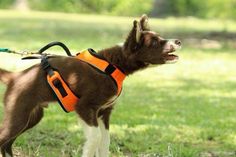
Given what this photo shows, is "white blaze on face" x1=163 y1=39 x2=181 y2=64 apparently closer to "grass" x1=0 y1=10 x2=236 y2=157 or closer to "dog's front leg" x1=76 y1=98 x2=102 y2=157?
"dog's front leg" x1=76 y1=98 x2=102 y2=157

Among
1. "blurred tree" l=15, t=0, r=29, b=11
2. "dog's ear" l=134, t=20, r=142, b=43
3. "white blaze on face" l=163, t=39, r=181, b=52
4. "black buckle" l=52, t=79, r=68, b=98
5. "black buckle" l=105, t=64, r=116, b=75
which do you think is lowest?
"black buckle" l=52, t=79, r=68, b=98

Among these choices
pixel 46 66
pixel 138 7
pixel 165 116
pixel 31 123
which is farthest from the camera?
pixel 138 7

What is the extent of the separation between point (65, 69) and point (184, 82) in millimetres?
8448

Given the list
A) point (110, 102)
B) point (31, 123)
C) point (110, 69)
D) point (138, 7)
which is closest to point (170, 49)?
point (110, 69)

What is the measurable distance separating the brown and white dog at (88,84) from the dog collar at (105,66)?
0.04m

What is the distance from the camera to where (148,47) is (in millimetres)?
5012

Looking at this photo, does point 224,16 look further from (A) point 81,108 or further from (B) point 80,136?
(A) point 81,108

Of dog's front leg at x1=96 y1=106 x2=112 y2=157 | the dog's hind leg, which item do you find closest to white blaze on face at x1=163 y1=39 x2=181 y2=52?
dog's front leg at x1=96 y1=106 x2=112 y2=157

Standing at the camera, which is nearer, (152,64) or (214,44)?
(152,64)

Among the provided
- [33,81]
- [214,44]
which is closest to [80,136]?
[33,81]

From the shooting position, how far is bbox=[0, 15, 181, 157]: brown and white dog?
486cm

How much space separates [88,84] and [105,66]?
0.23 metres

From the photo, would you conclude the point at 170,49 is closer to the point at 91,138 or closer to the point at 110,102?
the point at 110,102

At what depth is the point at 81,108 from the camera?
4836mm
